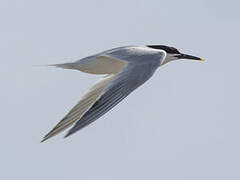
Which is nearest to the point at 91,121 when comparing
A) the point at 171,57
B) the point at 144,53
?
the point at 144,53

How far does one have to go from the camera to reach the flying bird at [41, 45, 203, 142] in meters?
8.44

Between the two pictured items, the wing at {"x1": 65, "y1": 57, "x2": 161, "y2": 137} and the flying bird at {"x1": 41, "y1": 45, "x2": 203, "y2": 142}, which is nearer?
the wing at {"x1": 65, "y1": 57, "x2": 161, "y2": 137}

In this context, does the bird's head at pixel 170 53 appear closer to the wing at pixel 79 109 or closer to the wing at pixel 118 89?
the wing at pixel 79 109

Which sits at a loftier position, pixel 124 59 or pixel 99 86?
pixel 124 59

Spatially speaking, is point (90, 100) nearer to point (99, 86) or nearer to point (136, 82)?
point (99, 86)

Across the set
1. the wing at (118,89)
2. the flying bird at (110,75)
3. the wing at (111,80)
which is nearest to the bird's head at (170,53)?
the flying bird at (110,75)

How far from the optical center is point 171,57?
496 inches

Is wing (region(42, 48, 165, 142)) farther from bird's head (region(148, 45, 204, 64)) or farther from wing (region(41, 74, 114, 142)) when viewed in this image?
bird's head (region(148, 45, 204, 64))

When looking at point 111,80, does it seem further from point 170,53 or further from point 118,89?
point 170,53

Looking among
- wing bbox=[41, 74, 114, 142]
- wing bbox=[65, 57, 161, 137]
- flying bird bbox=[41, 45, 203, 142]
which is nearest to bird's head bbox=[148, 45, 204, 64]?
flying bird bbox=[41, 45, 203, 142]

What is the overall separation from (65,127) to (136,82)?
146cm

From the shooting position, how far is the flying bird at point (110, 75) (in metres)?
8.44

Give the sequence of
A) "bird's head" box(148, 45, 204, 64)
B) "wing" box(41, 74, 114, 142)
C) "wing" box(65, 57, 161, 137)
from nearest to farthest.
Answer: "wing" box(65, 57, 161, 137)
"wing" box(41, 74, 114, 142)
"bird's head" box(148, 45, 204, 64)

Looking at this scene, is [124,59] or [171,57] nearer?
[124,59]
